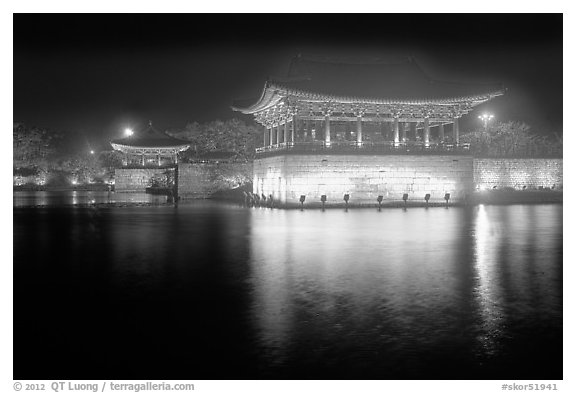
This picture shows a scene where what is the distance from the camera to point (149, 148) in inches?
2724

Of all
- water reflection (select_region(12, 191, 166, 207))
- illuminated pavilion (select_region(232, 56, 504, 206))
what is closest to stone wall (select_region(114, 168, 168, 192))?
water reflection (select_region(12, 191, 166, 207))

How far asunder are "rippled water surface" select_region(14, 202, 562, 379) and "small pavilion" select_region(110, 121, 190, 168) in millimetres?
49138

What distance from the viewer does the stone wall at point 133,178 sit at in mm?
69125

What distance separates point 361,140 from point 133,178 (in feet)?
116

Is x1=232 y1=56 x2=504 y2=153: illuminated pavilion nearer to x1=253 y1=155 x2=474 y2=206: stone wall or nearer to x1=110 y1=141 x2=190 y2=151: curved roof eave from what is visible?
x1=253 y1=155 x2=474 y2=206: stone wall

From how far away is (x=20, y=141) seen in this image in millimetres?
86188

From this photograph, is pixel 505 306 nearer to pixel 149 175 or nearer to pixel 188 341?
pixel 188 341

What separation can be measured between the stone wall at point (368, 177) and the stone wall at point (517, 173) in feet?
25.2

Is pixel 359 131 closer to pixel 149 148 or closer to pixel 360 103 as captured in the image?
pixel 360 103

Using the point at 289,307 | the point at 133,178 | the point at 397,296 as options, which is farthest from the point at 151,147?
the point at 289,307

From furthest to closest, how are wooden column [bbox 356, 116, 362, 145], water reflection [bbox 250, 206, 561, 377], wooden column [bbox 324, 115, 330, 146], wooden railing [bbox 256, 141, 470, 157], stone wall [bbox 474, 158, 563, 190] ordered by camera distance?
1. stone wall [bbox 474, 158, 563, 190]
2. wooden column [bbox 356, 116, 362, 145]
3. wooden column [bbox 324, 115, 330, 146]
4. wooden railing [bbox 256, 141, 470, 157]
5. water reflection [bbox 250, 206, 561, 377]

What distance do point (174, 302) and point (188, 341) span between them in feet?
7.80

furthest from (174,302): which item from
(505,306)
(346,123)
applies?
(346,123)

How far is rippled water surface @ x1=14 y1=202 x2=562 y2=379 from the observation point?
7.70 meters
